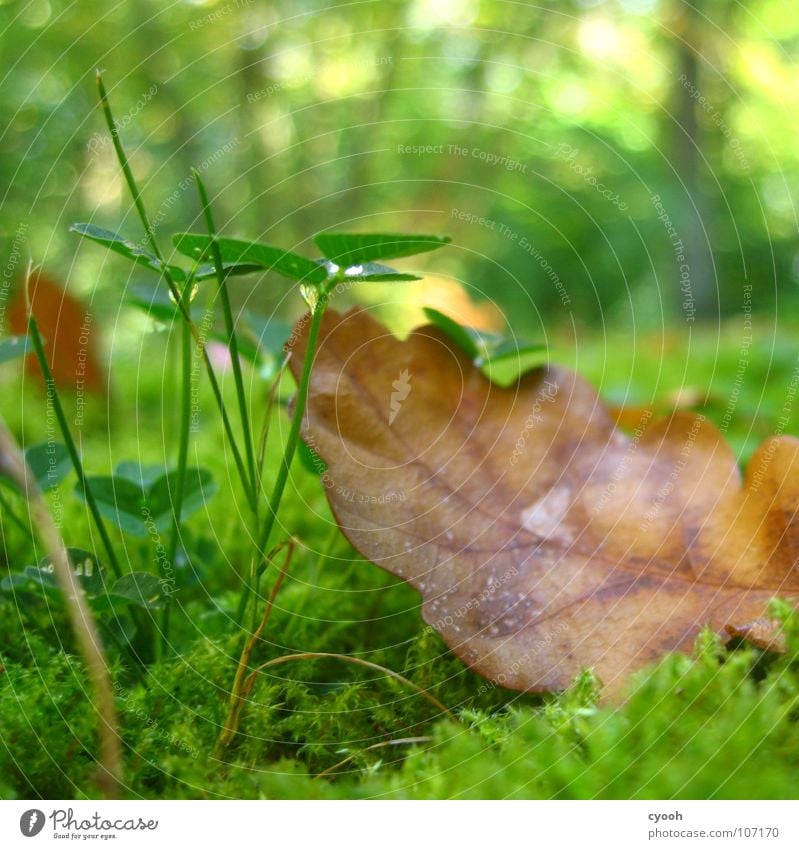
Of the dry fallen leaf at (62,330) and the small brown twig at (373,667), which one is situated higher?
the dry fallen leaf at (62,330)

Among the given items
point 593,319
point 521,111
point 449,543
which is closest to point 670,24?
point 521,111

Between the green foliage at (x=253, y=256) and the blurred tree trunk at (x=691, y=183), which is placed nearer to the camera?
the green foliage at (x=253, y=256)

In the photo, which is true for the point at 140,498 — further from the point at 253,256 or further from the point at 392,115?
the point at 392,115

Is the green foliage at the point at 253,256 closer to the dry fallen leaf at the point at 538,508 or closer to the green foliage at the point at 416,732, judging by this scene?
the dry fallen leaf at the point at 538,508

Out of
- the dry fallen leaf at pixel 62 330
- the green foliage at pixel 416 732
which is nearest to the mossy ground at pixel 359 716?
the green foliage at pixel 416 732

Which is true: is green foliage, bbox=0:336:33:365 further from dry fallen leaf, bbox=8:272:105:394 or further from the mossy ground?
dry fallen leaf, bbox=8:272:105:394

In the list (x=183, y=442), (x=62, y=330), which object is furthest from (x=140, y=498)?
(x=62, y=330)

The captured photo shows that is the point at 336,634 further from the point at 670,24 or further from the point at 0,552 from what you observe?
the point at 670,24
